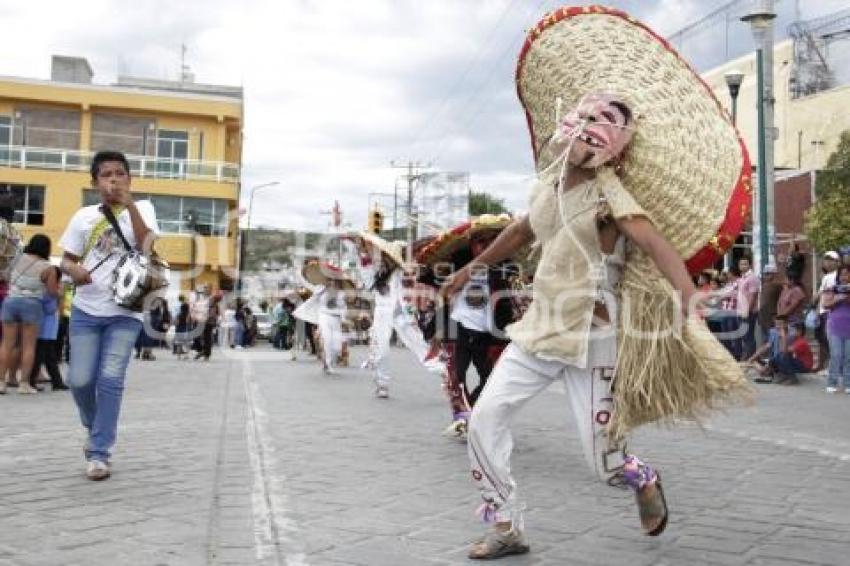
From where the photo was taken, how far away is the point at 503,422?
4.06 meters

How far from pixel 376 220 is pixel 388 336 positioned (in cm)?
828

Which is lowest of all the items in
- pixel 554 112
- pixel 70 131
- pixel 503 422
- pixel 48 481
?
pixel 48 481

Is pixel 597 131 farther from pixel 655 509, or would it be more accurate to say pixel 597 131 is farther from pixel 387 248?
pixel 387 248

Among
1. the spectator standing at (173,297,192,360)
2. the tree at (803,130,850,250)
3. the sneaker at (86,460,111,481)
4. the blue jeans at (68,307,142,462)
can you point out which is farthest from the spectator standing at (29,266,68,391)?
the tree at (803,130,850,250)

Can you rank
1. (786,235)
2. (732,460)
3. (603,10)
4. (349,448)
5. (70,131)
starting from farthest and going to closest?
1. (70,131)
2. (786,235)
3. (349,448)
4. (732,460)
5. (603,10)

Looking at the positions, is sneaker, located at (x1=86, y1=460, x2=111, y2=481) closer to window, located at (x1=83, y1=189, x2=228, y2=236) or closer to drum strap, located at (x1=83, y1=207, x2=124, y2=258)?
drum strap, located at (x1=83, y1=207, x2=124, y2=258)

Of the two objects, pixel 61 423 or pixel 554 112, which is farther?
pixel 61 423

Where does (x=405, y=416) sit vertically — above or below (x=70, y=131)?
below

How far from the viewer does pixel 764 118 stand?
18844mm

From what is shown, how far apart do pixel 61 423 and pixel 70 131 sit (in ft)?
142

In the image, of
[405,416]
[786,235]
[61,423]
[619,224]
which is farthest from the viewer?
[786,235]

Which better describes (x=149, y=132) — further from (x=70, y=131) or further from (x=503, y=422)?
(x=503, y=422)

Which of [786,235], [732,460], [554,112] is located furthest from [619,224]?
[786,235]

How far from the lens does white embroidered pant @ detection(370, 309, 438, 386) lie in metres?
11.7
